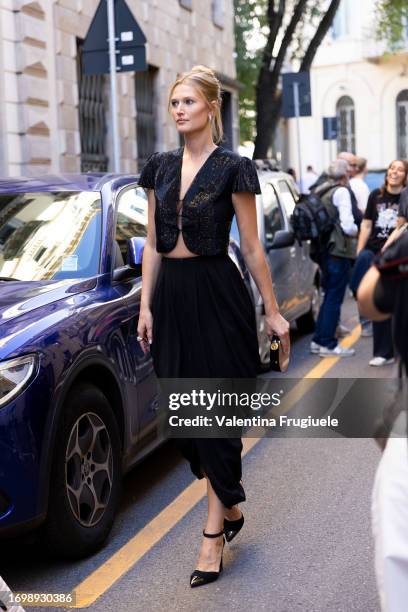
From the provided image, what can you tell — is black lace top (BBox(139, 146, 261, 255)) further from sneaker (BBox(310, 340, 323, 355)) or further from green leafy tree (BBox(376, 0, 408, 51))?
green leafy tree (BBox(376, 0, 408, 51))

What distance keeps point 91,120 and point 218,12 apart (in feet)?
28.6

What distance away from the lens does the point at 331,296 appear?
32.8 ft

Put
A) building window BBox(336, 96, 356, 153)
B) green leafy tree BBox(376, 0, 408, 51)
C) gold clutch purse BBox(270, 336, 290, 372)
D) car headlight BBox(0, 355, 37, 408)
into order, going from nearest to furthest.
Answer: car headlight BBox(0, 355, 37, 408), gold clutch purse BBox(270, 336, 290, 372), green leafy tree BBox(376, 0, 408, 51), building window BBox(336, 96, 356, 153)

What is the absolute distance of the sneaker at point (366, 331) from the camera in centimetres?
1131

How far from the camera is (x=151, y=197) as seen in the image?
14.7 feet

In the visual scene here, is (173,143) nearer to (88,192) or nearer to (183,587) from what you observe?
(88,192)

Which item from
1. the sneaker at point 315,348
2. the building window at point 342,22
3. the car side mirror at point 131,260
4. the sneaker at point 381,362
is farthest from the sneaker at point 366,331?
the building window at point 342,22

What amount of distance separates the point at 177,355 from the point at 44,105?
10.9 metres

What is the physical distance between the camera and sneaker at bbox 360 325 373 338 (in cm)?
1131

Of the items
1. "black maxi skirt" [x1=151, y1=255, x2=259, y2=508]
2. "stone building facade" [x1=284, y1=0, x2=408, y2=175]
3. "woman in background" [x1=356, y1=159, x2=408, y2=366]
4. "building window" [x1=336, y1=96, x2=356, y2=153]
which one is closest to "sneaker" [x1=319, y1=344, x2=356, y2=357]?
"woman in background" [x1=356, y1=159, x2=408, y2=366]

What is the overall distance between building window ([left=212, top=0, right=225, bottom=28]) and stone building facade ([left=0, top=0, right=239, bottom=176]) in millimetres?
1411

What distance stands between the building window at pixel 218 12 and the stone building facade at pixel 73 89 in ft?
4.63

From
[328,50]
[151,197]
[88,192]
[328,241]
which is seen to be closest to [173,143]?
[328,241]

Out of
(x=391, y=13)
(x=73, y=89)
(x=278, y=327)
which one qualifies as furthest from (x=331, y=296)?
(x=391, y=13)
